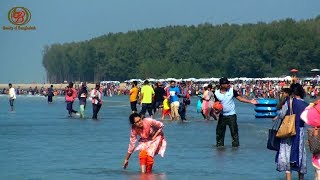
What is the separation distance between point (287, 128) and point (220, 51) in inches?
5889

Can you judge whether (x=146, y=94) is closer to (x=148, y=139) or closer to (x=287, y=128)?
(x=148, y=139)

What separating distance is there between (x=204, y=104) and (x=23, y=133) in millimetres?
9336

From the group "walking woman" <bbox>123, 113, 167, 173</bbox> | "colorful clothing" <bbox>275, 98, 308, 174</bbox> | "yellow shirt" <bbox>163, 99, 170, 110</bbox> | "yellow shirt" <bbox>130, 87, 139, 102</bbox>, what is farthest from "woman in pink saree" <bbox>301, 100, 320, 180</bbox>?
"yellow shirt" <bbox>130, 87, 139, 102</bbox>

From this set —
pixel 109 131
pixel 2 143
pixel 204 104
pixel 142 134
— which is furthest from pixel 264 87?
pixel 142 134

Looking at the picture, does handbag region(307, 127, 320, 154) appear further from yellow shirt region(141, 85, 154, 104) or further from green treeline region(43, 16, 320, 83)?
green treeline region(43, 16, 320, 83)

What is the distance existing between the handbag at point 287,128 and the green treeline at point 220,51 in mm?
119957

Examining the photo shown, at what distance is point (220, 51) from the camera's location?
163250 millimetres

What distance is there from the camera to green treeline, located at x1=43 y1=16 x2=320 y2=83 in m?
138

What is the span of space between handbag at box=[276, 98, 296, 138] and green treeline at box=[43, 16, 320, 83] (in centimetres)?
11996

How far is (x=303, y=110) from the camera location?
554 inches

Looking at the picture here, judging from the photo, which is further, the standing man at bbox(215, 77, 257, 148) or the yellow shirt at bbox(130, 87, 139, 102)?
the yellow shirt at bbox(130, 87, 139, 102)

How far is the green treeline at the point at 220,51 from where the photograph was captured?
138250mm

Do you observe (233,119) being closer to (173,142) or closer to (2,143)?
(173,142)

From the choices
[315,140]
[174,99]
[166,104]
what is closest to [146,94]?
[174,99]
